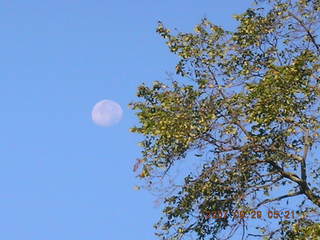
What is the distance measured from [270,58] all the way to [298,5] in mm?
2149

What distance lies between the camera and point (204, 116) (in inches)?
896

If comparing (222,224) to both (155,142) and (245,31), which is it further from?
(245,31)

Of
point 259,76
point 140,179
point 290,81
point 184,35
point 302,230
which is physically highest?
point 184,35

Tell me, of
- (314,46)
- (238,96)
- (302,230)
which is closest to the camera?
(302,230)

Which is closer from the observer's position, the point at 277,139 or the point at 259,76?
the point at 277,139

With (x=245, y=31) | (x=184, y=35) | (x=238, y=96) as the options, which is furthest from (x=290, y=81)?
(x=184, y=35)

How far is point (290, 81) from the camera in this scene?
21547 mm

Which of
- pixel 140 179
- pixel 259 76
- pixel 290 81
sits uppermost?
pixel 259 76

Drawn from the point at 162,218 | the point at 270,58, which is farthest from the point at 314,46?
the point at 162,218

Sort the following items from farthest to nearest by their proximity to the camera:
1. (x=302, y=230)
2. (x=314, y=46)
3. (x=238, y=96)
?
(x=314, y=46), (x=238, y=96), (x=302, y=230)

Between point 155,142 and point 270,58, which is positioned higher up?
point 270,58

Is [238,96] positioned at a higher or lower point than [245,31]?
Answer: lower

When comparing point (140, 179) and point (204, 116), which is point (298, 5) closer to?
point (204, 116)

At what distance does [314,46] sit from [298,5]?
165 cm
